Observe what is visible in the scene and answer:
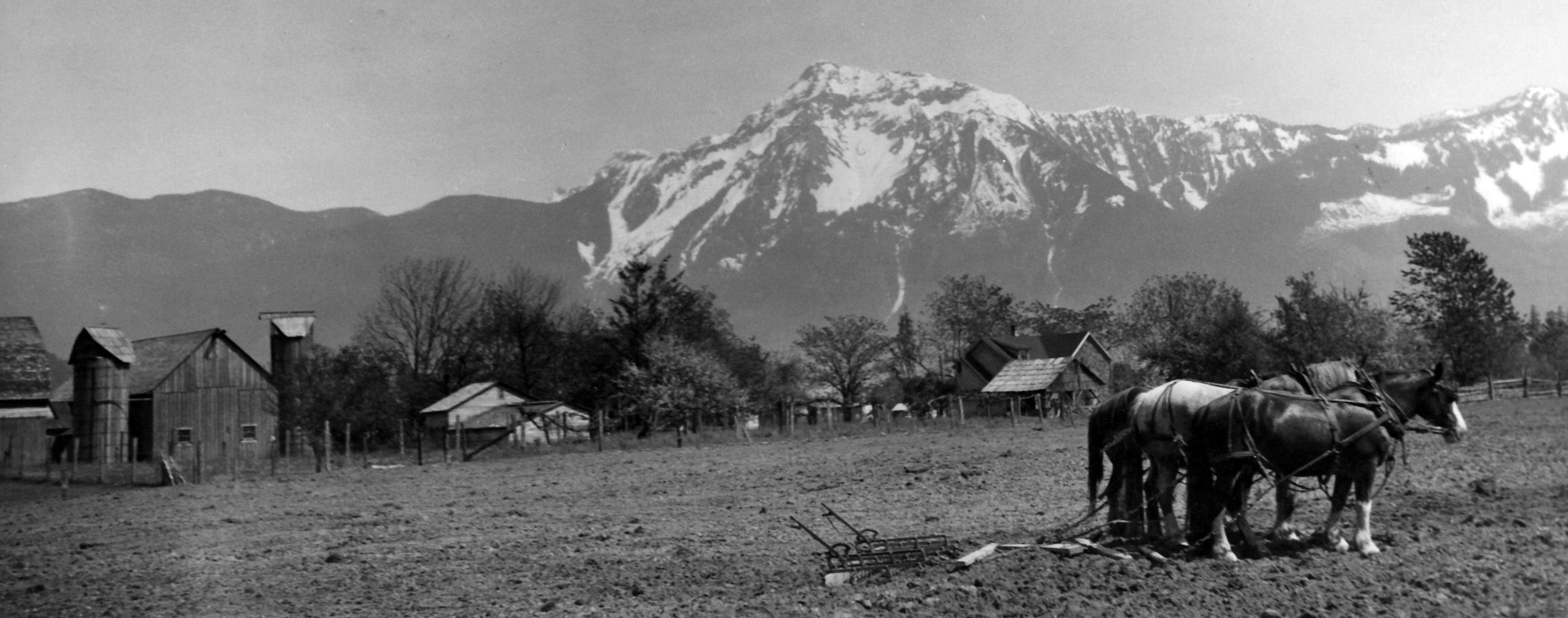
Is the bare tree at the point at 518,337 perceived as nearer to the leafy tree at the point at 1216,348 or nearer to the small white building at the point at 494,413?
the small white building at the point at 494,413

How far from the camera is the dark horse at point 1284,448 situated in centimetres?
1034

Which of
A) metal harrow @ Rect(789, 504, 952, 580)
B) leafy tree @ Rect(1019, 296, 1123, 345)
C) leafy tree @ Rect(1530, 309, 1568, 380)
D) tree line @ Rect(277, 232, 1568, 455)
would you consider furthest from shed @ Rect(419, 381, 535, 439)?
leafy tree @ Rect(1530, 309, 1568, 380)

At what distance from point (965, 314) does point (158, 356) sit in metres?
64.6

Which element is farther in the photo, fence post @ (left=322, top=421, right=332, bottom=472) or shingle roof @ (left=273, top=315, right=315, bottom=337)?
shingle roof @ (left=273, top=315, right=315, bottom=337)

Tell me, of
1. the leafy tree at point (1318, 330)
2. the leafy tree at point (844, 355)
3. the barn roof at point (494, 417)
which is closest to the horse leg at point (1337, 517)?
the leafy tree at point (1318, 330)

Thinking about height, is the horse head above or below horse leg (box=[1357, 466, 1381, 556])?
above

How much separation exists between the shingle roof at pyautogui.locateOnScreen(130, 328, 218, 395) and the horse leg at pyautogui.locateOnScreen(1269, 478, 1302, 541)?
45259 millimetres

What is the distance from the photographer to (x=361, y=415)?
36.0 metres

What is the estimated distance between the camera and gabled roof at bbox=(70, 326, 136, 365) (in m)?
32.1

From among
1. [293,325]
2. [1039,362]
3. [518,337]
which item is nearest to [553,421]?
[293,325]

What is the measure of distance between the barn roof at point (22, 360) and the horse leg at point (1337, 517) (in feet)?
67.4

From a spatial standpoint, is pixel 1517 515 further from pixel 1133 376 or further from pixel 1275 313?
pixel 1133 376

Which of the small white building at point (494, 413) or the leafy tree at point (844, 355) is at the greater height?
the leafy tree at point (844, 355)

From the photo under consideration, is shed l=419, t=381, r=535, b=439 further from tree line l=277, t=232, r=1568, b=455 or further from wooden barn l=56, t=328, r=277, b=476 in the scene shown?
wooden barn l=56, t=328, r=277, b=476
